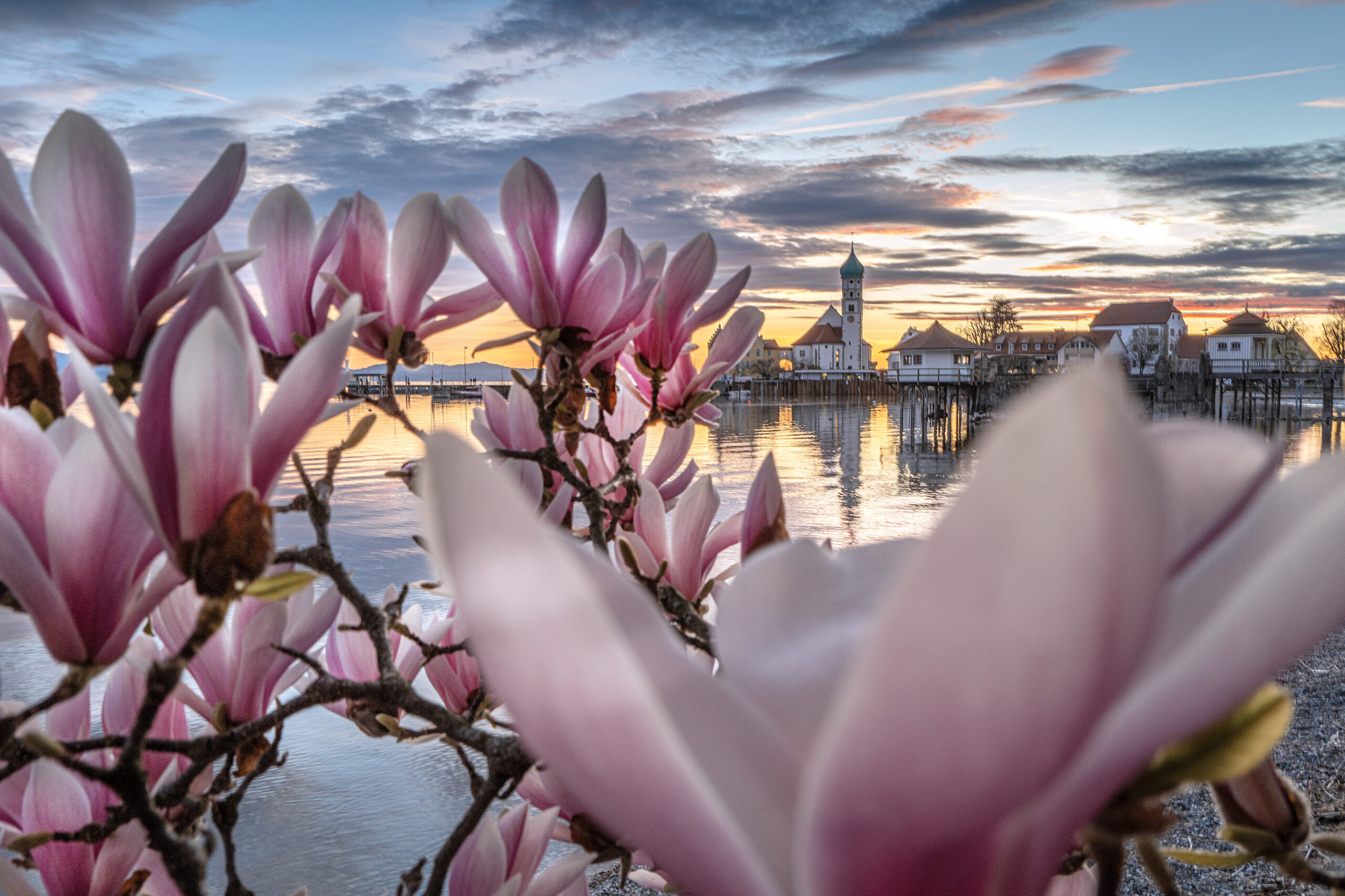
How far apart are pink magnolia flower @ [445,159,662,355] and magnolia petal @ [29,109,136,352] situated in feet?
0.94

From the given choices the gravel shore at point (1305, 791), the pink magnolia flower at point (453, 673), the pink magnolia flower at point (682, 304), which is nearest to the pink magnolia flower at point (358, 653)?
the pink magnolia flower at point (453, 673)

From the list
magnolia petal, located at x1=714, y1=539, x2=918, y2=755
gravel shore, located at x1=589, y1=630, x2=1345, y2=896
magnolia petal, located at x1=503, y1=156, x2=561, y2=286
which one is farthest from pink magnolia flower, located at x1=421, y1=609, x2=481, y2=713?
gravel shore, located at x1=589, y1=630, x2=1345, y2=896

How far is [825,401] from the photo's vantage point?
58594 millimetres

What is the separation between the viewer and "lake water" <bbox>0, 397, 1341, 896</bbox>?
14.8 feet

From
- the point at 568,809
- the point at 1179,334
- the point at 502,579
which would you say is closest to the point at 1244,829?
the point at 502,579

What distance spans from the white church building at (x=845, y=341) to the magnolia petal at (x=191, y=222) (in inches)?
2750

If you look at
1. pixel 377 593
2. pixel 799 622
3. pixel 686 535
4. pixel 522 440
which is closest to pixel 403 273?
pixel 522 440

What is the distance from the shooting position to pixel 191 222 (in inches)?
21.7

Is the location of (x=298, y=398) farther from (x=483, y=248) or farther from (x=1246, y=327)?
(x=1246, y=327)

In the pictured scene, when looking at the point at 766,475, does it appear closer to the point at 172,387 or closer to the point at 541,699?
the point at 172,387

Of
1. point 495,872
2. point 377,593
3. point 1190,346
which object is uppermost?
point 495,872

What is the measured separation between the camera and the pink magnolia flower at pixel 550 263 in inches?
32.0

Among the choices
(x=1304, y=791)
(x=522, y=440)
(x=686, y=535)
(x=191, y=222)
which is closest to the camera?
(x=191, y=222)

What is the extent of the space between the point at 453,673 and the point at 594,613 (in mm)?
837
